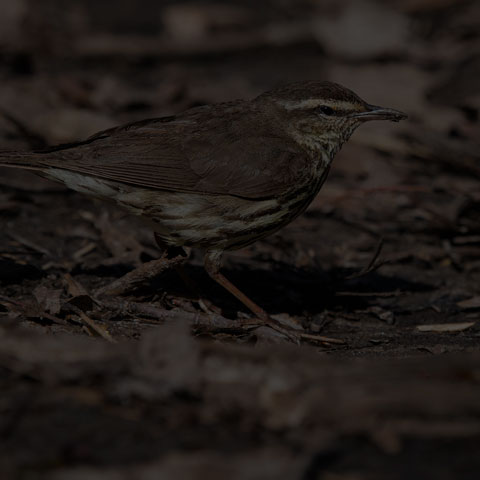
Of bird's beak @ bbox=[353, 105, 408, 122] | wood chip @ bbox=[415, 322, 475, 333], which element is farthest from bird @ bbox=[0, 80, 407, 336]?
wood chip @ bbox=[415, 322, 475, 333]

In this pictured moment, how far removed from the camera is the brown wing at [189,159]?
22.3ft

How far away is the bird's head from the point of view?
7574mm

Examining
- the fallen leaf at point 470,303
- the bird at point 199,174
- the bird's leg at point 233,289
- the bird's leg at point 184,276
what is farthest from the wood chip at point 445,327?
the bird's leg at point 184,276

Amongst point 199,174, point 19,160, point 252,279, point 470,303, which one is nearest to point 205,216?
point 199,174

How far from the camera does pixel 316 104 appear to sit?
759 centimetres

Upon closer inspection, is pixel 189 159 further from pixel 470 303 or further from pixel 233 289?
pixel 470 303

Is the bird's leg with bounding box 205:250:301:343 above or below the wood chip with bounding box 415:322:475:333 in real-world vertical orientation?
above

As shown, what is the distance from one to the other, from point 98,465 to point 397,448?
4.37ft

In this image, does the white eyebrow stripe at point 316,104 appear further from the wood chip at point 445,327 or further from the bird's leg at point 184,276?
the wood chip at point 445,327

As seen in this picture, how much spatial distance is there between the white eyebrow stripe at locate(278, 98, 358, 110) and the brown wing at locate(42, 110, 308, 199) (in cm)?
47

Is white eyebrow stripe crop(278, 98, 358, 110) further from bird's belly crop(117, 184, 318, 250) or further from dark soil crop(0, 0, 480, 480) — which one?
dark soil crop(0, 0, 480, 480)

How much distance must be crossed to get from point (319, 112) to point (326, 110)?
0.20 feet

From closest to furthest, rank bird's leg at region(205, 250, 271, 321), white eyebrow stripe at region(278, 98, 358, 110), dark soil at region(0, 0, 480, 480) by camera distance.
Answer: dark soil at region(0, 0, 480, 480), bird's leg at region(205, 250, 271, 321), white eyebrow stripe at region(278, 98, 358, 110)

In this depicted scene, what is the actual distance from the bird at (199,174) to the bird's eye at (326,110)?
0.39ft
